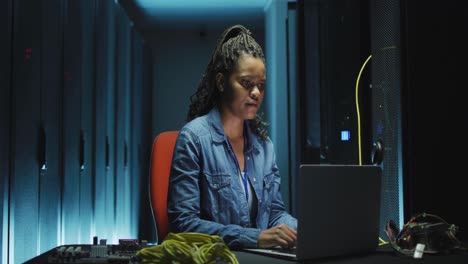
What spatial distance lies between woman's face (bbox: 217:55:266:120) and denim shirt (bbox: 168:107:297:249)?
119 millimetres

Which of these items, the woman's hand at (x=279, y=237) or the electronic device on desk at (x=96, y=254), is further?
the woman's hand at (x=279, y=237)

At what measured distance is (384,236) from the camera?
6.35ft

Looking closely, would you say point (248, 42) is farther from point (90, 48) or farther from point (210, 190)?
point (90, 48)

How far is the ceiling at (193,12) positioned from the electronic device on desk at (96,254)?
539 cm

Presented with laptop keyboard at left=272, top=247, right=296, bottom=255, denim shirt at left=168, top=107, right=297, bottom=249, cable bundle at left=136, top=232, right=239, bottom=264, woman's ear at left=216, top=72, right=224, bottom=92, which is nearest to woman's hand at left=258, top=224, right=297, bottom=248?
laptop keyboard at left=272, top=247, right=296, bottom=255

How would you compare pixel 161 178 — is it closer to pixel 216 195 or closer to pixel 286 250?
pixel 216 195

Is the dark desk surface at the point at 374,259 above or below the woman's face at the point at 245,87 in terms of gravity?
below

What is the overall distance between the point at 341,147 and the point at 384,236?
0.75m

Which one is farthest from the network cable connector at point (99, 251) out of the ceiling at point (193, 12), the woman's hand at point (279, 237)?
the ceiling at point (193, 12)

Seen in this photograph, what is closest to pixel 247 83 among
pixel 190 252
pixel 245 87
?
pixel 245 87

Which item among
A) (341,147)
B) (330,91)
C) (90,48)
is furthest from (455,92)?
(90,48)

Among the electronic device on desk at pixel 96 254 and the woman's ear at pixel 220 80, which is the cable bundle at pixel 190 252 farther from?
the woman's ear at pixel 220 80

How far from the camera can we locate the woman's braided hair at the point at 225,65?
1743mm

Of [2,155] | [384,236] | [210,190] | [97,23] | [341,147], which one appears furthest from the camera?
[97,23]
